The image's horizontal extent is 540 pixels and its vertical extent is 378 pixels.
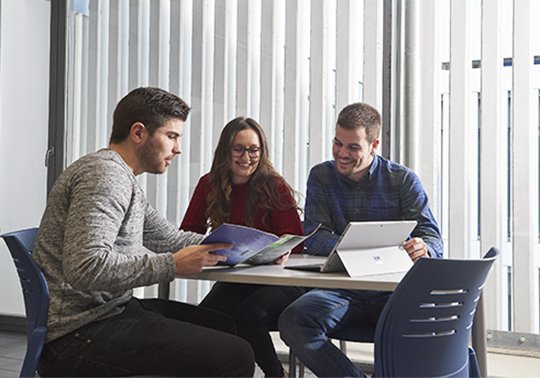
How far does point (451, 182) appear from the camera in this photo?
3.50 metres

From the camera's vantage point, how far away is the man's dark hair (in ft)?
6.68

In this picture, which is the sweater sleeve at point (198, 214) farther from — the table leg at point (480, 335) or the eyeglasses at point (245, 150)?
the table leg at point (480, 335)

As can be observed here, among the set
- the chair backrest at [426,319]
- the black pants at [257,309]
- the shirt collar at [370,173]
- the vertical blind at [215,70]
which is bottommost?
the black pants at [257,309]

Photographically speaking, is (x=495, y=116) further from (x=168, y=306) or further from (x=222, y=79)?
(x=168, y=306)

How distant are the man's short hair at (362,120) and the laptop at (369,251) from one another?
608 mm

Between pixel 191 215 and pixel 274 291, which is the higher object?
pixel 191 215

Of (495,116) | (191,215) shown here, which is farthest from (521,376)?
(191,215)

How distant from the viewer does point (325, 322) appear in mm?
2275

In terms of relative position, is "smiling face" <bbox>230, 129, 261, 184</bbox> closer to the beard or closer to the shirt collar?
the shirt collar

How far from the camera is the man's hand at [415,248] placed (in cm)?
224

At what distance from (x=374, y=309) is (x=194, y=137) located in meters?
1.87

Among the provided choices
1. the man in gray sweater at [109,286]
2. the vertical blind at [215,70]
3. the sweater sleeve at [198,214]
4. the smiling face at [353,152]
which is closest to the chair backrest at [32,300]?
the man in gray sweater at [109,286]

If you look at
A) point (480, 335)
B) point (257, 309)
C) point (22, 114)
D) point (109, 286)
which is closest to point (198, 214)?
point (257, 309)

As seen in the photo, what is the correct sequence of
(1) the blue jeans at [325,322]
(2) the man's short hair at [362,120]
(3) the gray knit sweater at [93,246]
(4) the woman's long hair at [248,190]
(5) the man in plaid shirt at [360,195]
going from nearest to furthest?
(3) the gray knit sweater at [93,246] < (1) the blue jeans at [325,322] < (5) the man in plaid shirt at [360,195] < (2) the man's short hair at [362,120] < (4) the woman's long hair at [248,190]
